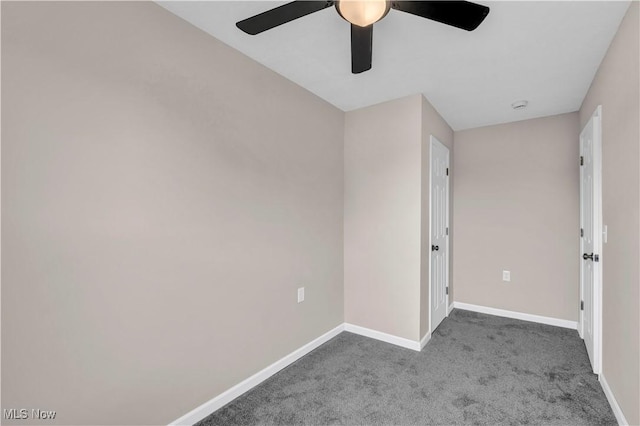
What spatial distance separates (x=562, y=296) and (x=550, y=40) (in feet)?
8.94

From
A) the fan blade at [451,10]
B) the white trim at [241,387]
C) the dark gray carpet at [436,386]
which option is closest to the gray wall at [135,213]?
the white trim at [241,387]

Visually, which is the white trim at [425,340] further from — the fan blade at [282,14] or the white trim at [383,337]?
the fan blade at [282,14]

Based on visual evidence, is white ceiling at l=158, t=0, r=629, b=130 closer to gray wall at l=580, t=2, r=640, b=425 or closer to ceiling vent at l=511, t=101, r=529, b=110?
ceiling vent at l=511, t=101, r=529, b=110

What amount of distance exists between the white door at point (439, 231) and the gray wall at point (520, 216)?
42cm

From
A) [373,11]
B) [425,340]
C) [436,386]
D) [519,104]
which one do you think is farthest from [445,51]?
[425,340]

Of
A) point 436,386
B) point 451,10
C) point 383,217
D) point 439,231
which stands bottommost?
point 436,386

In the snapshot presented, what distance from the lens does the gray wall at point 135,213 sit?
119cm

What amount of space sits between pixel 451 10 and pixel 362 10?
360mm

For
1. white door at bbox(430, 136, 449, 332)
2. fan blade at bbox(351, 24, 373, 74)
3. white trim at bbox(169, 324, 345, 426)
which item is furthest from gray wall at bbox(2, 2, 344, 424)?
white door at bbox(430, 136, 449, 332)

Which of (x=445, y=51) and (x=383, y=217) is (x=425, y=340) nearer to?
(x=383, y=217)

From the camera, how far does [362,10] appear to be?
1.27 metres

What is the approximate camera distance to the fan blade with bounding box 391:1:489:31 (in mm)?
1194

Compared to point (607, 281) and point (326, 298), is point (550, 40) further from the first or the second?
point (326, 298)

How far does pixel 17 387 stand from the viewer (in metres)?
1.17
